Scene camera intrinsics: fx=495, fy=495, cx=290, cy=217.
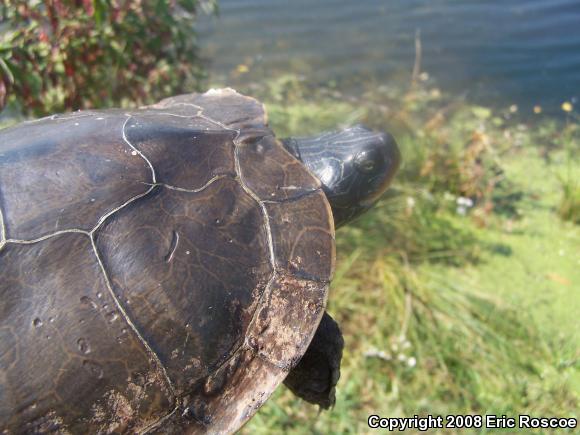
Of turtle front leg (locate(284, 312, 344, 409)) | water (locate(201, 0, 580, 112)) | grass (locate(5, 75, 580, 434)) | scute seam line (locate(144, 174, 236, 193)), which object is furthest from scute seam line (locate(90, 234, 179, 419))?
water (locate(201, 0, 580, 112))

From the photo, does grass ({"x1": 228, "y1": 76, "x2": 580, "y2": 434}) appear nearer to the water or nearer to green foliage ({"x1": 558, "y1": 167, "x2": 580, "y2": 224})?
green foliage ({"x1": 558, "y1": 167, "x2": 580, "y2": 224})

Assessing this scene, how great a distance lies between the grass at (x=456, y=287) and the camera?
2602 mm

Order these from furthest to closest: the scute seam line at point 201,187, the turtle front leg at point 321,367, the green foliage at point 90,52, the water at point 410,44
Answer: the water at point 410,44
the green foliage at point 90,52
the turtle front leg at point 321,367
the scute seam line at point 201,187

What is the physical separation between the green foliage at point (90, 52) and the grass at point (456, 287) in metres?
1.19

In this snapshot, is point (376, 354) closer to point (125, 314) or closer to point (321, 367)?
point (321, 367)

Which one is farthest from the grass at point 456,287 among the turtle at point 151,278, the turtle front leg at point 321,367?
the turtle at point 151,278

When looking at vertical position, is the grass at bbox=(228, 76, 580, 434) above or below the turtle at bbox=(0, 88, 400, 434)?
below

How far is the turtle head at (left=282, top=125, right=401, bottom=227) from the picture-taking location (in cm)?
188

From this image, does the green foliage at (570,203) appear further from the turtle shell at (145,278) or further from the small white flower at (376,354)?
the turtle shell at (145,278)

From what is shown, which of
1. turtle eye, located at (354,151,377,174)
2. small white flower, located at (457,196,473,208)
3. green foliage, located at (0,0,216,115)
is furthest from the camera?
small white flower, located at (457,196,473,208)

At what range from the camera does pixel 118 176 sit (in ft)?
4.42

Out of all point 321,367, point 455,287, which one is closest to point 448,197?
point 455,287

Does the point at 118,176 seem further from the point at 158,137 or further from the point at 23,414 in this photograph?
the point at 23,414

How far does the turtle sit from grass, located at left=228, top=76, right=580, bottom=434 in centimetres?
118
